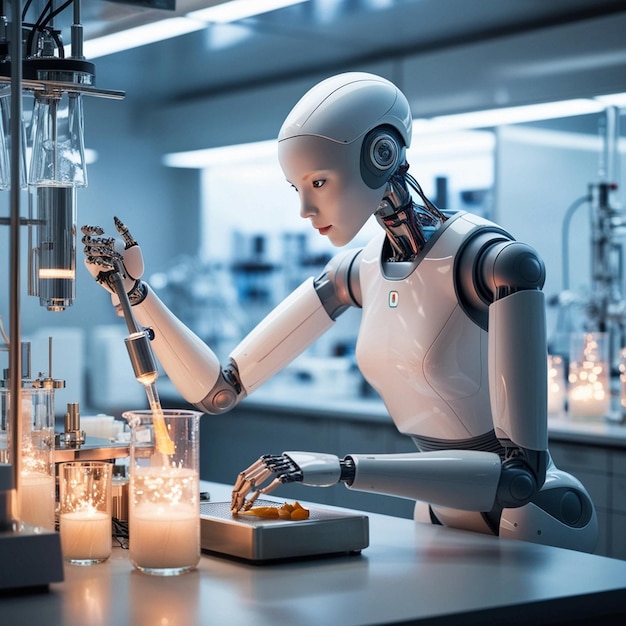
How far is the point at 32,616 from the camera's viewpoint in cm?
122

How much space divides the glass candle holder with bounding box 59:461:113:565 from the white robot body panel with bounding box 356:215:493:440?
1.99 ft

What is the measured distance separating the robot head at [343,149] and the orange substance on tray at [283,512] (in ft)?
1.67

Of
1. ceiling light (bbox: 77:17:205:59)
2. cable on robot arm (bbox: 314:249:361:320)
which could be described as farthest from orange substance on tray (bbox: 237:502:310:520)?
ceiling light (bbox: 77:17:205:59)

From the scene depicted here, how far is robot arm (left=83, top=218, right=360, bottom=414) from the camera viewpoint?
1.95 meters

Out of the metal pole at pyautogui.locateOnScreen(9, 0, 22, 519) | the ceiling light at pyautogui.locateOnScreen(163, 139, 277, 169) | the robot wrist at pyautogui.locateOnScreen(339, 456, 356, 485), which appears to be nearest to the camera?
the metal pole at pyautogui.locateOnScreen(9, 0, 22, 519)

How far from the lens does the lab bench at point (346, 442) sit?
134 inches

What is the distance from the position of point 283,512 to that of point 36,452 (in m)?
0.36

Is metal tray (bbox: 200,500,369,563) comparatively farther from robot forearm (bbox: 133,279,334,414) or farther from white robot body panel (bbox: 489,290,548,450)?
robot forearm (bbox: 133,279,334,414)

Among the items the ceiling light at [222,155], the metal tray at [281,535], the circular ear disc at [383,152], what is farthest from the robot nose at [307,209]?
the ceiling light at [222,155]

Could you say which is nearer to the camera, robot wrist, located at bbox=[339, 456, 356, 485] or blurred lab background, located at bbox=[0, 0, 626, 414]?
robot wrist, located at bbox=[339, 456, 356, 485]

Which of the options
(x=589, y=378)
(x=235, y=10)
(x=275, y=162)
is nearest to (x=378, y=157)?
(x=235, y=10)

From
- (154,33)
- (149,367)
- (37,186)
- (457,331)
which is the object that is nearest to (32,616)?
(149,367)

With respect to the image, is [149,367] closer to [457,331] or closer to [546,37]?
[457,331]

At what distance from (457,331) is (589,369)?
6.71 feet
